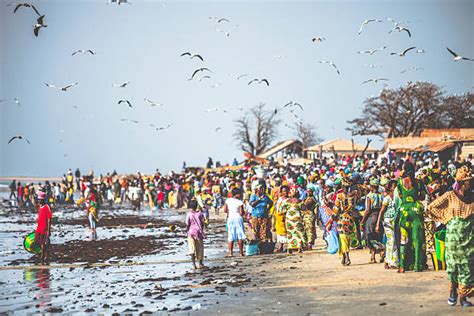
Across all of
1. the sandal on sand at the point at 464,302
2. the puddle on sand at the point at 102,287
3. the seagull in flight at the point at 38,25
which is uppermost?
the seagull in flight at the point at 38,25

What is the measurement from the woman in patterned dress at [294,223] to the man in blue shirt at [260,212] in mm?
748

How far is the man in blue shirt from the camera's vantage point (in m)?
17.2

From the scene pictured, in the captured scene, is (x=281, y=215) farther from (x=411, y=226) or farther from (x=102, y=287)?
(x=411, y=226)

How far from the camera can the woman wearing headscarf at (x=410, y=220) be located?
1184cm

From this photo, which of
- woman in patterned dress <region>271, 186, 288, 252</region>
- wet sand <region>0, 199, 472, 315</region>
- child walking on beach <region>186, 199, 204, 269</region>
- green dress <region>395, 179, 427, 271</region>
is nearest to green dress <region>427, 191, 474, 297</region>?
wet sand <region>0, 199, 472, 315</region>

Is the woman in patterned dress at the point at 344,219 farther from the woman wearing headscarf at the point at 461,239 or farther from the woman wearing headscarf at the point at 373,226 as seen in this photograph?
the woman wearing headscarf at the point at 461,239

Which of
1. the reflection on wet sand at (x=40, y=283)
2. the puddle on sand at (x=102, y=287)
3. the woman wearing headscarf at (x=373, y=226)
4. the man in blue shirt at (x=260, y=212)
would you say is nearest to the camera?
the puddle on sand at (x=102, y=287)

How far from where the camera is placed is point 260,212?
17359mm

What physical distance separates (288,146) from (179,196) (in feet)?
121

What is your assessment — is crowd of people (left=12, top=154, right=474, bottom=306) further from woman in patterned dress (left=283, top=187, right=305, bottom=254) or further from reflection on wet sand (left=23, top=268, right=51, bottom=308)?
reflection on wet sand (left=23, top=268, right=51, bottom=308)

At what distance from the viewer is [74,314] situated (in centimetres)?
1052

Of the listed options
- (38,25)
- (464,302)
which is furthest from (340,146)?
(464,302)

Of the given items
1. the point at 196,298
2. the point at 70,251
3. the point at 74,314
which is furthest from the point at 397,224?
the point at 70,251

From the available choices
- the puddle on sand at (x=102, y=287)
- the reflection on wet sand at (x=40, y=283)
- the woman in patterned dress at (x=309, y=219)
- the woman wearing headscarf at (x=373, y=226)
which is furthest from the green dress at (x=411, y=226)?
the reflection on wet sand at (x=40, y=283)
